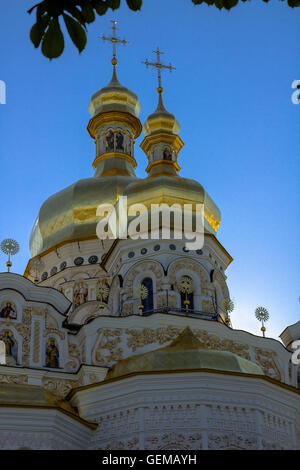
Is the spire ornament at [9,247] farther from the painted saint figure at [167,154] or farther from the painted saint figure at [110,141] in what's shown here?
the painted saint figure at [110,141]

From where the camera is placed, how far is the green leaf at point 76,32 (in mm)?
3855

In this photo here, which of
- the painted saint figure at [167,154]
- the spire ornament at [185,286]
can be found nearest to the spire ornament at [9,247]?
the spire ornament at [185,286]

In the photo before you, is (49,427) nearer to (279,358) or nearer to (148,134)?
(279,358)

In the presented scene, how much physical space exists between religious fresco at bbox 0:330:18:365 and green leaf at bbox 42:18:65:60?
13672mm

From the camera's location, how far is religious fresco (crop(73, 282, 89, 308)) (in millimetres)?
24784

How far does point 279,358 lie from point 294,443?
4.61 metres

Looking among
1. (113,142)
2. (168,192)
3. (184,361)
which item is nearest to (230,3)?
(184,361)

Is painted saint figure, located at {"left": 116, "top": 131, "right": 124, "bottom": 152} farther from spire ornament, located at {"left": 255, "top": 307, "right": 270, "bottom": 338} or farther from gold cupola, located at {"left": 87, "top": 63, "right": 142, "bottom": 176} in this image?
spire ornament, located at {"left": 255, "top": 307, "right": 270, "bottom": 338}

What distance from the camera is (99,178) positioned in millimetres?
28250

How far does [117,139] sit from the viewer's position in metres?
30.1

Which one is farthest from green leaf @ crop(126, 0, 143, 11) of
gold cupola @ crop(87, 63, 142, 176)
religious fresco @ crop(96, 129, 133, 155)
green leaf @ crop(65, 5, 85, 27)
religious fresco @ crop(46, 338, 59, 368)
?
religious fresco @ crop(96, 129, 133, 155)

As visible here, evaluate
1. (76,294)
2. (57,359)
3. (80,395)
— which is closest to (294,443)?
(80,395)

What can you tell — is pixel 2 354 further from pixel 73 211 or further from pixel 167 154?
pixel 167 154

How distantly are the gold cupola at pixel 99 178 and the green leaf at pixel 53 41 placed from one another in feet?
71.9
